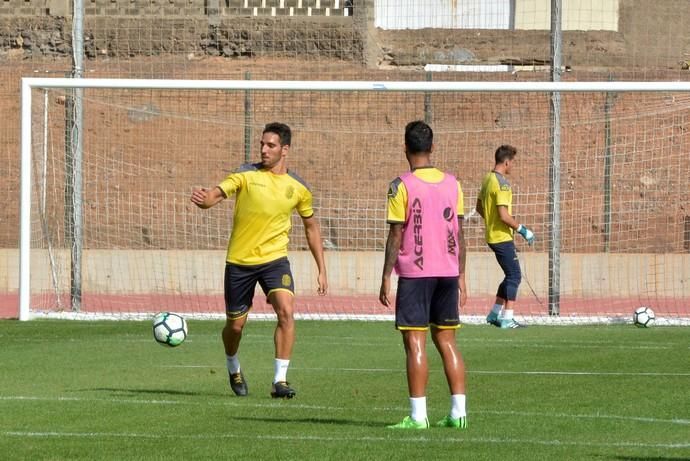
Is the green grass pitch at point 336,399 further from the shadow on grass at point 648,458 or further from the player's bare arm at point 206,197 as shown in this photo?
the player's bare arm at point 206,197

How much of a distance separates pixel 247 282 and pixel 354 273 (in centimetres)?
1245

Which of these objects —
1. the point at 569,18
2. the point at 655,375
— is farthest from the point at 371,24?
the point at 655,375

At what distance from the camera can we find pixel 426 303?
9.28 m

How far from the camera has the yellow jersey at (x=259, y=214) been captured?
11523mm

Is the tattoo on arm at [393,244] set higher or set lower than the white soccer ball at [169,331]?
higher

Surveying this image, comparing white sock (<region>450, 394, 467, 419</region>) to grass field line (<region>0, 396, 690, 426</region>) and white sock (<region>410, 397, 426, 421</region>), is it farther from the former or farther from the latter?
grass field line (<region>0, 396, 690, 426</region>)

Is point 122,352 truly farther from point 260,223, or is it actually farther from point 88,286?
point 88,286

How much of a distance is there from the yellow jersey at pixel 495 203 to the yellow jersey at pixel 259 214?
22.2 ft

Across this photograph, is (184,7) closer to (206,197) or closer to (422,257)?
(206,197)

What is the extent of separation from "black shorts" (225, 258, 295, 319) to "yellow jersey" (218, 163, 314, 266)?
0.06 meters

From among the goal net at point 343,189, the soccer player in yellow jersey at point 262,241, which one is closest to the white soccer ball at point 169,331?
the soccer player in yellow jersey at point 262,241

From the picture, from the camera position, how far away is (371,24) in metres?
37.5

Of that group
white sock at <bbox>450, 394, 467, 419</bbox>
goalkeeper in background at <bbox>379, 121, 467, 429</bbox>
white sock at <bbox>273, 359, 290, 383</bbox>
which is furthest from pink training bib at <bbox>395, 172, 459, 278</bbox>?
white sock at <bbox>273, 359, 290, 383</bbox>

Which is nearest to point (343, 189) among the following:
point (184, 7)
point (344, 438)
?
point (184, 7)
